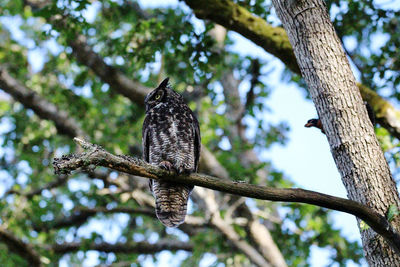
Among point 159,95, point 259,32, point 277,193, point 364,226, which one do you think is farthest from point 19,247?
point 364,226

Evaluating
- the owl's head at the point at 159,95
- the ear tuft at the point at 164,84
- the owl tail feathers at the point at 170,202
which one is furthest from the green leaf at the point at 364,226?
the ear tuft at the point at 164,84

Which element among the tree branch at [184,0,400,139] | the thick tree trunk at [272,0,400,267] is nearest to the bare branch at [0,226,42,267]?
the tree branch at [184,0,400,139]

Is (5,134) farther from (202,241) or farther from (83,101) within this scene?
(202,241)

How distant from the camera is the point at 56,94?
33.3 feet

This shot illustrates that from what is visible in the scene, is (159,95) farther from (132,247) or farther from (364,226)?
(132,247)

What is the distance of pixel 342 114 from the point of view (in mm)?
3189

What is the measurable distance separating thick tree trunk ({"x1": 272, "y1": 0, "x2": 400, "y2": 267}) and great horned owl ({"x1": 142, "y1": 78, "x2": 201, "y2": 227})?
53.8 inches

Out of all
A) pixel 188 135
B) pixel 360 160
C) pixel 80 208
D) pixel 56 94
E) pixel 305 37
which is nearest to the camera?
pixel 360 160

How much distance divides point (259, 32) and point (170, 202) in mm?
1876

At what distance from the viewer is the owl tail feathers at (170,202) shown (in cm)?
430

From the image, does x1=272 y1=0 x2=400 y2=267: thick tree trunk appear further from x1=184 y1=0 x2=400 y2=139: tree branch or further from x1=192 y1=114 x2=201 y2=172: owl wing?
x1=192 y1=114 x2=201 y2=172: owl wing

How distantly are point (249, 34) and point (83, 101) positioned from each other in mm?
5172

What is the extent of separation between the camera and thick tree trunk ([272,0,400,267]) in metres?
3.02

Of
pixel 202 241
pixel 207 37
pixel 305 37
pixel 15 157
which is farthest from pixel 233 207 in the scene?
pixel 15 157
